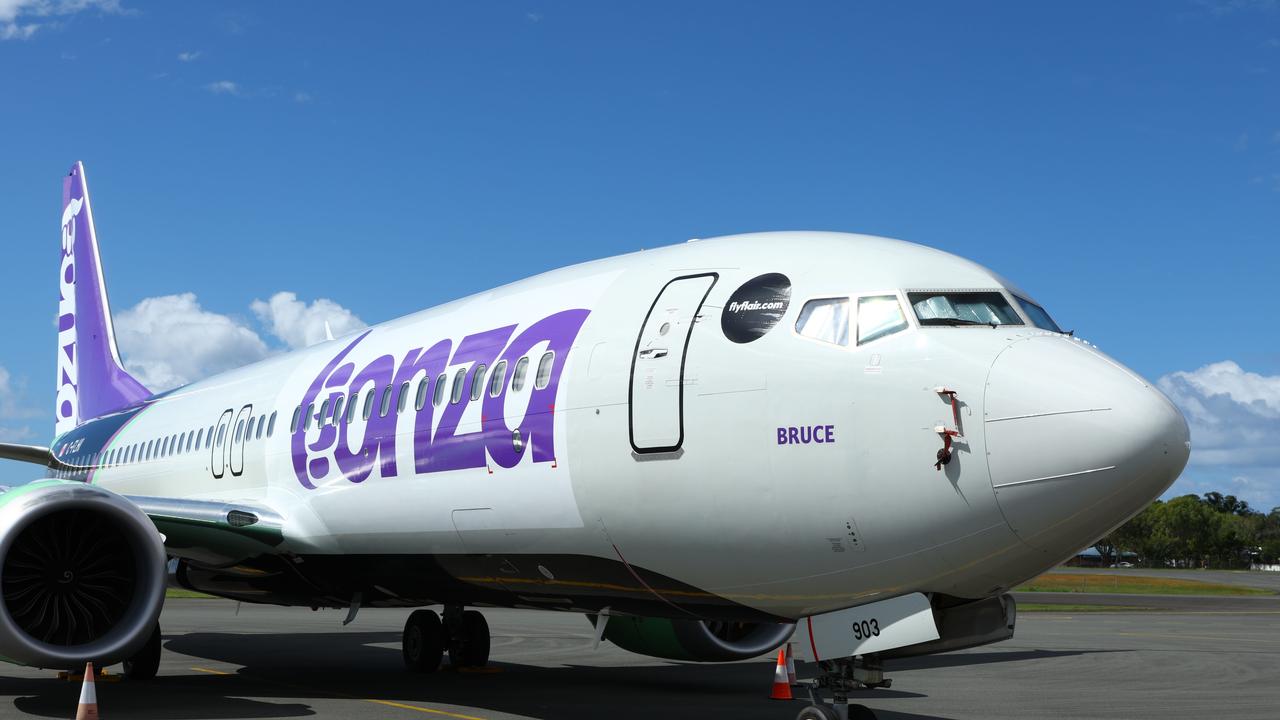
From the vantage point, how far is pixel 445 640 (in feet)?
52.9

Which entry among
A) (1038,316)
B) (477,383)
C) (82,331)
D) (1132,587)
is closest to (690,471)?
(1038,316)

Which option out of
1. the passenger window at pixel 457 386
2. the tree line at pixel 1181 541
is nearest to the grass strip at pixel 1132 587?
the passenger window at pixel 457 386

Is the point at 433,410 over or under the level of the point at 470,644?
over

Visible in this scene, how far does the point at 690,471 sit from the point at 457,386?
320 centimetres

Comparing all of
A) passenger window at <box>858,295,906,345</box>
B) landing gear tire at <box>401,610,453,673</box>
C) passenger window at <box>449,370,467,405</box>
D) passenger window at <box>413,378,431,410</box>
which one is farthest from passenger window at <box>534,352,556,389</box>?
landing gear tire at <box>401,610,453,673</box>

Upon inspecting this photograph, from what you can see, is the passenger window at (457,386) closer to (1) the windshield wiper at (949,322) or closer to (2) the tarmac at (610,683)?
(2) the tarmac at (610,683)

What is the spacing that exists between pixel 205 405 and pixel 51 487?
508cm

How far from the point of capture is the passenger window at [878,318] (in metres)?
7.59

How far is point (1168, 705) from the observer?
41.9ft

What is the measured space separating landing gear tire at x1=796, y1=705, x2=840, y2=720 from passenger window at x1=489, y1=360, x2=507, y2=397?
3748 millimetres

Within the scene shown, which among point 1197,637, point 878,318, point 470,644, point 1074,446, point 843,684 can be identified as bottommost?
point 843,684

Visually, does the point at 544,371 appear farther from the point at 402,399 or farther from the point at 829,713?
the point at 829,713

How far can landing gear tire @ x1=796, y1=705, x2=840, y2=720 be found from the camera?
24.7 feet

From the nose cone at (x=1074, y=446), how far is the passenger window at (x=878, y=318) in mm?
782
